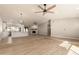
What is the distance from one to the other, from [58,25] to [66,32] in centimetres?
18

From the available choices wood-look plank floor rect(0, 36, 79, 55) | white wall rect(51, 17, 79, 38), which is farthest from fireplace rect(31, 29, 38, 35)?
white wall rect(51, 17, 79, 38)

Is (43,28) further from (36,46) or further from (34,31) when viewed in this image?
(36,46)

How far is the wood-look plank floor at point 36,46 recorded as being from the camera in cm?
173

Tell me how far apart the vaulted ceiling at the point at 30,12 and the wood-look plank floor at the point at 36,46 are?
1.02 feet

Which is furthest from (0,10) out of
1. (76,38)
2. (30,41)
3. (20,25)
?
(76,38)

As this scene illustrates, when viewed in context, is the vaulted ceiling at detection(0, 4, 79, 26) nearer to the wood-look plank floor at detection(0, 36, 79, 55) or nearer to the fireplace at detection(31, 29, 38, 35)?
the fireplace at detection(31, 29, 38, 35)

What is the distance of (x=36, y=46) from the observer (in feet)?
5.98

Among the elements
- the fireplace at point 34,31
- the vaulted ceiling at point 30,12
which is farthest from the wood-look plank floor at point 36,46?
the vaulted ceiling at point 30,12

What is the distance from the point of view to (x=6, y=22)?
184 cm

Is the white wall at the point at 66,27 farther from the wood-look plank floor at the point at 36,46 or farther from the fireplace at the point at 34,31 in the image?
the fireplace at the point at 34,31

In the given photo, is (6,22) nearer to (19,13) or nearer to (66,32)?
(19,13)

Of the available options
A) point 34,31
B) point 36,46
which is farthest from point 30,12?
point 36,46

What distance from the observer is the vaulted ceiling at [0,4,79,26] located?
173cm
